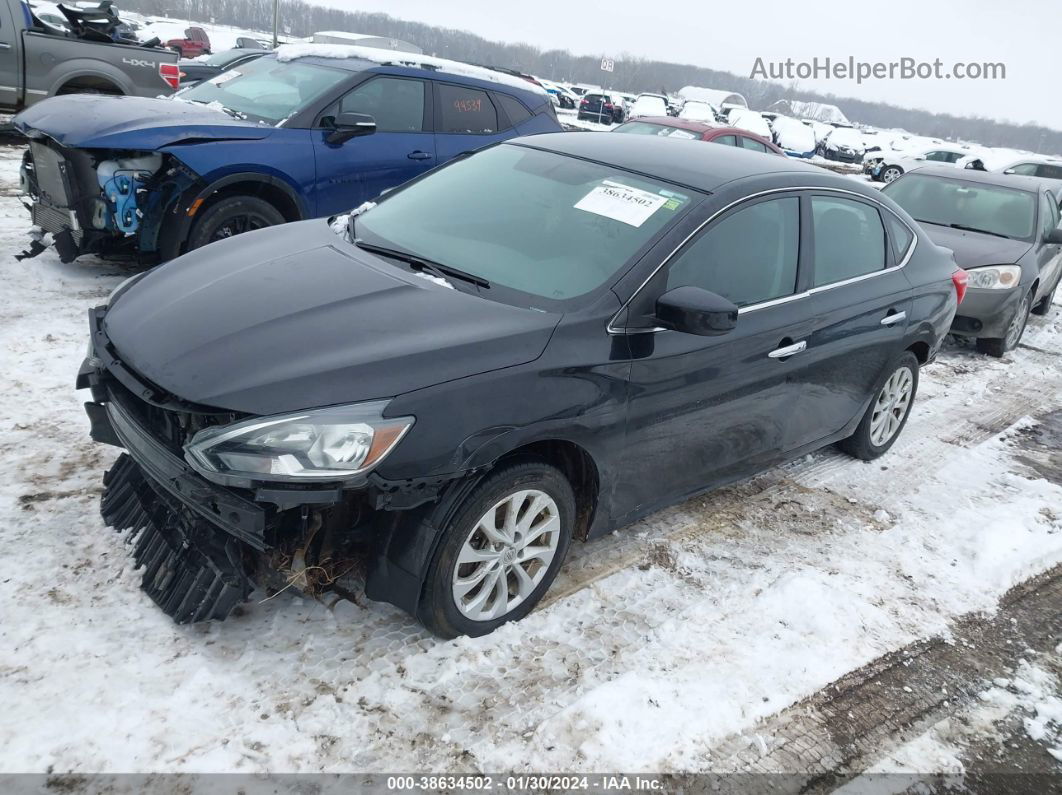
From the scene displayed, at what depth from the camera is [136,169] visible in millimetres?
5527

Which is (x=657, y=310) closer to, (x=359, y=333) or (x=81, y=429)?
(x=359, y=333)

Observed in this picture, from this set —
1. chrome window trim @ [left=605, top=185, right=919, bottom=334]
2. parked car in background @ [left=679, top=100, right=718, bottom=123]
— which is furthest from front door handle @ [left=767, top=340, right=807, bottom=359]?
parked car in background @ [left=679, top=100, right=718, bottom=123]

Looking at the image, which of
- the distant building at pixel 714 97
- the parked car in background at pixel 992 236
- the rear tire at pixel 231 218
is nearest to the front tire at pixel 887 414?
the parked car in background at pixel 992 236

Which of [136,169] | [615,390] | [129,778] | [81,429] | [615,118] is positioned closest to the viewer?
[129,778]

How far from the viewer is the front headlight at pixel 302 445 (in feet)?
7.94

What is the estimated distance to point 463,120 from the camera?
287 inches

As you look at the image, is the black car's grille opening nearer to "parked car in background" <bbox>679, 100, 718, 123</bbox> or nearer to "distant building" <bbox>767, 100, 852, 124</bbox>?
"parked car in background" <bbox>679, 100, 718, 123</bbox>

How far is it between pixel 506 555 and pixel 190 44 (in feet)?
90.3

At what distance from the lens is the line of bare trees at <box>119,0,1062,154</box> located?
96.4 meters

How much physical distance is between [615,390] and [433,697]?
1.26m

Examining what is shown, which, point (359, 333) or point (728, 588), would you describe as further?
point (728, 588)

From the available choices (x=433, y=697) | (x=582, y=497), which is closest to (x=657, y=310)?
Answer: (x=582, y=497)

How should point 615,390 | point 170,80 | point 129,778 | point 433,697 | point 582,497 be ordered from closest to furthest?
point 129,778 < point 433,697 < point 615,390 < point 582,497 < point 170,80

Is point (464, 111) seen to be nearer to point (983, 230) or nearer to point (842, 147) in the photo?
point (983, 230)
